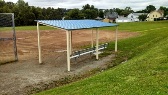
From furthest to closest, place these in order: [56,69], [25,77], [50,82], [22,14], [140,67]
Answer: [22,14]
[56,69]
[25,77]
[50,82]
[140,67]

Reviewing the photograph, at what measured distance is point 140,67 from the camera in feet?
34.8

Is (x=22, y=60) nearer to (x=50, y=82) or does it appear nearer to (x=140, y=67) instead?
(x=50, y=82)

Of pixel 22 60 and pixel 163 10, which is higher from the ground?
pixel 163 10

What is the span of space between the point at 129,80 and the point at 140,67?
2.10m

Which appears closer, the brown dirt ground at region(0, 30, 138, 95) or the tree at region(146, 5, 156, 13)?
the brown dirt ground at region(0, 30, 138, 95)

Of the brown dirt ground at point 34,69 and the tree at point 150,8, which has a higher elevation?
the tree at point 150,8

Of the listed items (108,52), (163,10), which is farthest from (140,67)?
(163,10)

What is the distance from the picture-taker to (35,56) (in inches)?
763

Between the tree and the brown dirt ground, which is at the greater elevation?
the tree

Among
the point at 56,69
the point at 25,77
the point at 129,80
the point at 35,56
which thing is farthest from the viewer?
the point at 35,56

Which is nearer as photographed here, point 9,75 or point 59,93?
point 59,93

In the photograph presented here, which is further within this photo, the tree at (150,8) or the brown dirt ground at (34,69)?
the tree at (150,8)

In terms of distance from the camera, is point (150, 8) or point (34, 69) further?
point (150, 8)

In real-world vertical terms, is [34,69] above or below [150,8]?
below
